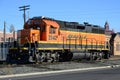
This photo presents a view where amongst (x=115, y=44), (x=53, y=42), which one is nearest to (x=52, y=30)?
(x=53, y=42)

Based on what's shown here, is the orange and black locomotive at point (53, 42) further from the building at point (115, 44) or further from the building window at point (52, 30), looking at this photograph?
the building at point (115, 44)

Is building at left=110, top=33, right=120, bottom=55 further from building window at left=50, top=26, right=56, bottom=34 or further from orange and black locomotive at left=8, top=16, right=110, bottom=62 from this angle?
building window at left=50, top=26, right=56, bottom=34

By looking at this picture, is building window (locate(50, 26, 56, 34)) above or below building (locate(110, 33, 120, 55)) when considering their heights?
above

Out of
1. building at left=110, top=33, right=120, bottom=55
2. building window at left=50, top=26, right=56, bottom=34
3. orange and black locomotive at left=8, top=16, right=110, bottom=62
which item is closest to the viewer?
orange and black locomotive at left=8, top=16, right=110, bottom=62

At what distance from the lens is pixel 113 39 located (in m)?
57.8

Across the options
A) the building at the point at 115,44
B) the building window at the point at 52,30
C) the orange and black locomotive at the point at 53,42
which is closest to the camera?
the orange and black locomotive at the point at 53,42

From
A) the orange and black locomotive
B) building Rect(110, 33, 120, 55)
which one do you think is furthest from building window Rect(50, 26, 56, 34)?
building Rect(110, 33, 120, 55)

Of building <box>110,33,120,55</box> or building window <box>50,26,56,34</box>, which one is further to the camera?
building <box>110,33,120,55</box>

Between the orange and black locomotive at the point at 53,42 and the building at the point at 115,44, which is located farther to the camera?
the building at the point at 115,44

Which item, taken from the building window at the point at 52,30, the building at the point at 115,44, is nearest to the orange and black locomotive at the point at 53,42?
the building window at the point at 52,30

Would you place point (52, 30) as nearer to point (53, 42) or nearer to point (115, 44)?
A: point (53, 42)

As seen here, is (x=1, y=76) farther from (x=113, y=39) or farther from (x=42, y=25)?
(x=113, y=39)

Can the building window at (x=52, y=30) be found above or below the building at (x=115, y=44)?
above

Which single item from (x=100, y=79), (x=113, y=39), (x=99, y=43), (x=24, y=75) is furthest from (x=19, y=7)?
(x=100, y=79)
